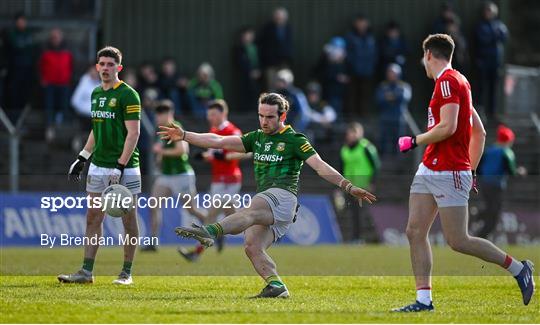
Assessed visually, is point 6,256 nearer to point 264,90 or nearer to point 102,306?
point 102,306

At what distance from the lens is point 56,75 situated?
2520cm

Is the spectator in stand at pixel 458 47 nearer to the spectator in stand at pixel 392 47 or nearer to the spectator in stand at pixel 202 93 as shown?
the spectator in stand at pixel 392 47

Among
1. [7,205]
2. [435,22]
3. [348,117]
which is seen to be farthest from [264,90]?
[7,205]

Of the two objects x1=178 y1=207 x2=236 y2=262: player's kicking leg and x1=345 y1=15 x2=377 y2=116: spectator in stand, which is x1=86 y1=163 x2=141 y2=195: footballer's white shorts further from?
x1=345 y1=15 x2=377 y2=116: spectator in stand

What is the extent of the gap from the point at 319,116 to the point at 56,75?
18.1 ft

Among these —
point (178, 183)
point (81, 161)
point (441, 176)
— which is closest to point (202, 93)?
point (178, 183)

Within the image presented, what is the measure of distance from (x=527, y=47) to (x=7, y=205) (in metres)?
27.8

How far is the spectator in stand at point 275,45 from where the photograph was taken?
26875mm

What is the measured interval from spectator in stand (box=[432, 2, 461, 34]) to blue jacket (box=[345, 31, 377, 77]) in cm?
151

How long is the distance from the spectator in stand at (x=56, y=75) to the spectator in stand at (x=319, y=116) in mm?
5075

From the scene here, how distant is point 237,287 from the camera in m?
13.0

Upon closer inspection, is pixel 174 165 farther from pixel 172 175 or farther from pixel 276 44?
pixel 276 44

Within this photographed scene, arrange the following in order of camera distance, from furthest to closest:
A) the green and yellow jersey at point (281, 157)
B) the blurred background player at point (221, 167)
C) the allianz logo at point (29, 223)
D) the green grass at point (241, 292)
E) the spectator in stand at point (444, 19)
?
1. the spectator in stand at point (444, 19)
2. the allianz logo at point (29, 223)
3. the blurred background player at point (221, 167)
4. the green and yellow jersey at point (281, 157)
5. the green grass at point (241, 292)

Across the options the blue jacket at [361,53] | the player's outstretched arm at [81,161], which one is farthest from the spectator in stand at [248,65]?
the player's outstretched arm at [81,161]
